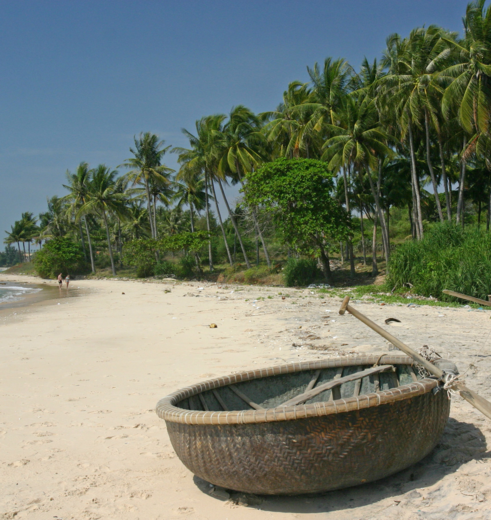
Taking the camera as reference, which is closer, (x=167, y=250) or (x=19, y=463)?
(x=19, y=463)

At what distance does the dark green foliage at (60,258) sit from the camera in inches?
1905

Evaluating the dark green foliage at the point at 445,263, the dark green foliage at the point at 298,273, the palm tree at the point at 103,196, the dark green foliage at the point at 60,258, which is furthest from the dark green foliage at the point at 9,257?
the dark green foliage at the point at 445,263

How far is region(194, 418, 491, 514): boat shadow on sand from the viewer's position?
10.7 ft

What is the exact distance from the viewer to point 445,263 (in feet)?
49.3

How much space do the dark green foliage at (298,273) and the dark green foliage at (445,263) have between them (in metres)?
6.94

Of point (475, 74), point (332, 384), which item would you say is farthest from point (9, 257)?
point (332, 384)

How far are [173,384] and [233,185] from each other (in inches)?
1228

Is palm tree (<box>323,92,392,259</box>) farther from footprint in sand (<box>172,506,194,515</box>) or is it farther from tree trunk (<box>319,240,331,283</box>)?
footprint in sand (<box>172,506,194,515</box>)

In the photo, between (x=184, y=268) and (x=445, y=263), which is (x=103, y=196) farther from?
A: (x=445, y=263)

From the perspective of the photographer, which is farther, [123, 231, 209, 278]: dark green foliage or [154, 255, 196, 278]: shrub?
[154, 255, 196, 278]: shrub

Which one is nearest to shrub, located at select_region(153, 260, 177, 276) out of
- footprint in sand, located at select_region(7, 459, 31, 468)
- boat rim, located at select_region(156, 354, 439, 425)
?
footprint in sand, located at select_region(7, 459, 31, 468)

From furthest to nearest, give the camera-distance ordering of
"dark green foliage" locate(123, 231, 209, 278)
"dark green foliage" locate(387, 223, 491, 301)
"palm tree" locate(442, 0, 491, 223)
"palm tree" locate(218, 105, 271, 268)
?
"dark green foliage" locate(123, 231, 209, 278), "palm tree" locate(218, 105, 271, 268), "palm tree" locate(442, 0, 491, 223), "dark green foliage" locate(387, 223, 491, 301)

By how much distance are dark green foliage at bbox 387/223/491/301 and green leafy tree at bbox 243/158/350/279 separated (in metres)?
5.82

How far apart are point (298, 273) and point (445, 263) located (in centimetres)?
983
